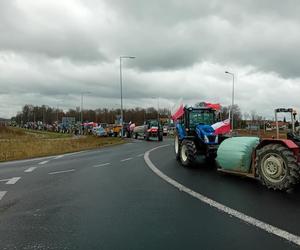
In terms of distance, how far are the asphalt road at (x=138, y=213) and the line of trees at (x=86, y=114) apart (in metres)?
101

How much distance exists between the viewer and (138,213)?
7.48 metres

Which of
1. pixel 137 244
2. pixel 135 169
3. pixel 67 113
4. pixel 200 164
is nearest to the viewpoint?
pixel 137 244

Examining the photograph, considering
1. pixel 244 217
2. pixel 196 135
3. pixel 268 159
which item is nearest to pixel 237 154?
pixel 268 159

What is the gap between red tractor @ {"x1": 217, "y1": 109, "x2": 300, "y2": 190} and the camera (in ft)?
31.0

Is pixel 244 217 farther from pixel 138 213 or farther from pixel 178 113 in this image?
pixel 178 113

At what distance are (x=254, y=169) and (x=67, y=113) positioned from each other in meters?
153

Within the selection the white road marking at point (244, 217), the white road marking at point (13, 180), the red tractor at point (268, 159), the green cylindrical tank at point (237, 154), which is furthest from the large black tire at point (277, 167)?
the white road marking at point (13, 180)

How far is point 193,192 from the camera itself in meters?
9.59

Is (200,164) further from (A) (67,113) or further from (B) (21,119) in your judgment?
(B) (21,119)

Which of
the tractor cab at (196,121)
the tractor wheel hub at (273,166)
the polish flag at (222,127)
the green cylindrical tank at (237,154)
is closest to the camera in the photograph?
the tractor wheel hub at (273,166)

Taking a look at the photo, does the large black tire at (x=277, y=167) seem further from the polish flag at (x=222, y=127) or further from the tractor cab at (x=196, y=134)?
the polish flag at (x=222, y=127)

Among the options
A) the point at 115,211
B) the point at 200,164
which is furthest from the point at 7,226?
the point at 200,164

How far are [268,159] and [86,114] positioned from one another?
142 m

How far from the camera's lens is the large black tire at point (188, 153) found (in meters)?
15.3
